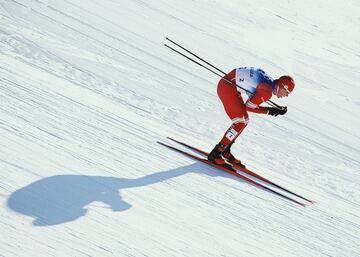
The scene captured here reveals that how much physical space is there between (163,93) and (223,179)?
284 centimetres

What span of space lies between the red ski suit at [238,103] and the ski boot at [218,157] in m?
0.08

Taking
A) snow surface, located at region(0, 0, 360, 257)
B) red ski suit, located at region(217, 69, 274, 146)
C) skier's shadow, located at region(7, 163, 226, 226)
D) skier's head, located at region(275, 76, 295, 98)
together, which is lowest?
skier's shadow, located at region(7, 163, 226, 226)

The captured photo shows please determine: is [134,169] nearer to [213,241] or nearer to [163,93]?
Answer: [213,241]

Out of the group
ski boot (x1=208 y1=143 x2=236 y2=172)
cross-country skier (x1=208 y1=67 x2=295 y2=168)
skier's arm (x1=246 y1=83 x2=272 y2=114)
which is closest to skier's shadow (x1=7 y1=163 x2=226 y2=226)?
ski boot (x1=208 y1=143 x2=236 y2=172)

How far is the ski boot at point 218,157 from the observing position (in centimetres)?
648

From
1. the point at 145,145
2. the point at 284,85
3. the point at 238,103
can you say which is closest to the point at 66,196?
the point at 145,145

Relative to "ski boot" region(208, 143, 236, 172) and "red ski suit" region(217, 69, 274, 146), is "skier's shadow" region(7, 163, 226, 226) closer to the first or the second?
"ski boot" region(208, 143, 236, 172)

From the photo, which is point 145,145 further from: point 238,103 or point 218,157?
point 238,103

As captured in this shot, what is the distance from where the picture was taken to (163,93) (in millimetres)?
8727

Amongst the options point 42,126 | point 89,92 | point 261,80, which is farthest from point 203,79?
point 42,126

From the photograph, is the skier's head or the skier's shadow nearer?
the skier's shadow

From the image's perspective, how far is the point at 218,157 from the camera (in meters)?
6.53

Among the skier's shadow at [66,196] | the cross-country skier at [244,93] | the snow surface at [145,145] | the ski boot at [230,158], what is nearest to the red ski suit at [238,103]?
the cross-country skier at [244,93]

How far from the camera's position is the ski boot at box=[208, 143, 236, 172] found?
21.2ft
